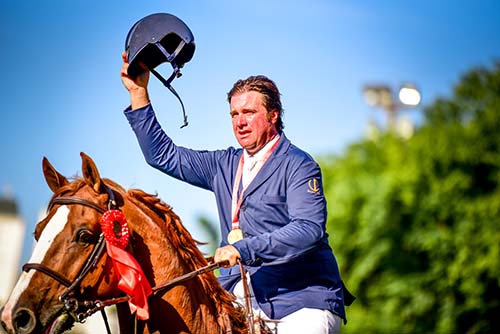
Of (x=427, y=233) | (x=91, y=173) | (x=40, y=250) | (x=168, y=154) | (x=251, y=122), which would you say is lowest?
(x=427, y=233)

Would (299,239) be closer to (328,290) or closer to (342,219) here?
(328,290)

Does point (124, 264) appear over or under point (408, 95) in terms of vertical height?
under

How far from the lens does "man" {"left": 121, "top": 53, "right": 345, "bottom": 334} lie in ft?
18.7

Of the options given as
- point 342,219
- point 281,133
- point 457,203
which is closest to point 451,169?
point 457,203

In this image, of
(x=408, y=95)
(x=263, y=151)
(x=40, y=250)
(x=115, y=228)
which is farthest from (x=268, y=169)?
(x=408, y=95)

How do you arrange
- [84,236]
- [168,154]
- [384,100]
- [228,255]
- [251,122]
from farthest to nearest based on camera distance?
[384,100]
[168,154]
[251,122]
[228,255]
[84,236]

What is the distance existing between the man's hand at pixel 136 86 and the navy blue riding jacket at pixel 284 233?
5 cm

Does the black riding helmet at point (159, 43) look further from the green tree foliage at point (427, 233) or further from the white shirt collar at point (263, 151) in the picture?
the green tree foliage at point (427, 233)

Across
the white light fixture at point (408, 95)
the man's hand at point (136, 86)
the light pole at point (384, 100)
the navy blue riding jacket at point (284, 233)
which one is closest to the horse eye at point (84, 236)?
the navy blue riding jacket at point (284, 233)

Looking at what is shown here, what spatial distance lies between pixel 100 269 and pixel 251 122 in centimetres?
165

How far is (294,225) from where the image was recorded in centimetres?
570

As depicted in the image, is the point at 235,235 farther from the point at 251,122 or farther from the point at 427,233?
the point at 427,233

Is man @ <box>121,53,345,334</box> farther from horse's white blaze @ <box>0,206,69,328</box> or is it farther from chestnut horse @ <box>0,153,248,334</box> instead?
horse's white blaze @ <box>0,206,69,328</box>

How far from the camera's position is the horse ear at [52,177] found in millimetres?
5508
